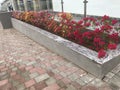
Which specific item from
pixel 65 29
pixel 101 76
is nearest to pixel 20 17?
pixel 65 29

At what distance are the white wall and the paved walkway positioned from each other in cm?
292

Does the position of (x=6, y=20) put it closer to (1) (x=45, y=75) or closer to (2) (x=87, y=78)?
(1) (x=45, y=75)

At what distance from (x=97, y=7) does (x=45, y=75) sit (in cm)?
392

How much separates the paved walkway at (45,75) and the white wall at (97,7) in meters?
2.92

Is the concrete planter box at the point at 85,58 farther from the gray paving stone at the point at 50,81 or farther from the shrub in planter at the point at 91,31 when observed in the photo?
the gray paving stone at the point at 50,81

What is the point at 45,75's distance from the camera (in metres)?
2.49

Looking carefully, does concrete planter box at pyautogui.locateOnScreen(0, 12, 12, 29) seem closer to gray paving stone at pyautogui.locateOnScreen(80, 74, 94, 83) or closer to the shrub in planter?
the shrub in planter

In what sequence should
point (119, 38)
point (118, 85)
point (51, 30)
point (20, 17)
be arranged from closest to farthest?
point (118, 85) < point (119, 38) < point (51, 30) < point (20, 17)

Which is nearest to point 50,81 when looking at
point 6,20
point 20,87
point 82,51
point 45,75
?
point 45,75

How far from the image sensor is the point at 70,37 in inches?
124

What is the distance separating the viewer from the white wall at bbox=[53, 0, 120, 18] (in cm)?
453

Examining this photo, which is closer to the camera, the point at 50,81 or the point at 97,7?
the point at 50,81

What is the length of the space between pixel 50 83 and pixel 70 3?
5.16 m

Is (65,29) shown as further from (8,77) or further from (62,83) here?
(8,77)
